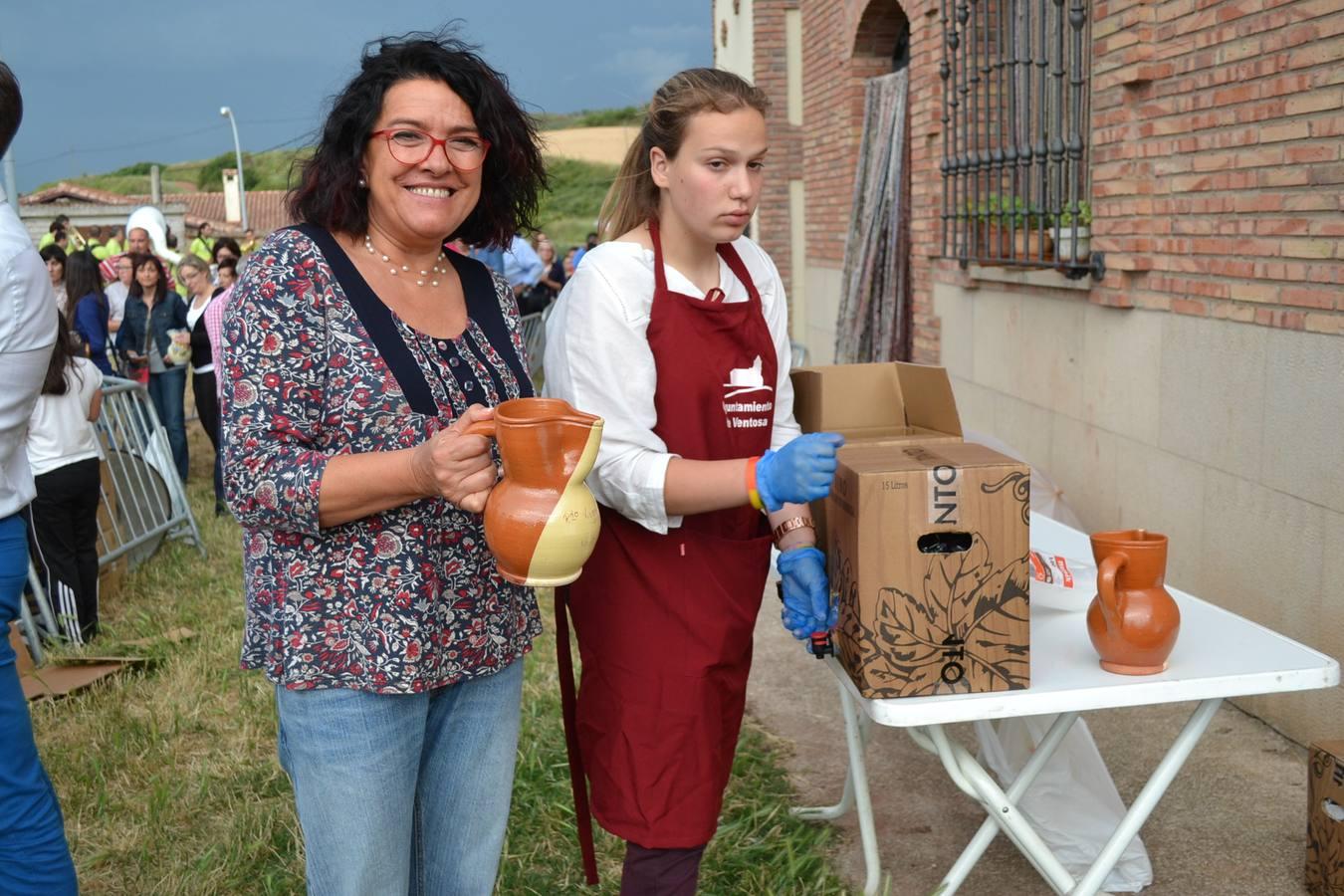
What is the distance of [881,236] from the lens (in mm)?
9078

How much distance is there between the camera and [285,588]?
188 cm

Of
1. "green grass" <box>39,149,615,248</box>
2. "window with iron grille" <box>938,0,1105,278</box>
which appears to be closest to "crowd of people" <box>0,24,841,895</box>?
"window with iron grille" <box>938,0,1105,278</box>

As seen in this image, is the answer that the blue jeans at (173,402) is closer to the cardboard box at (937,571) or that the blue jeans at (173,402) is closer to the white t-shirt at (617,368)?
the white t-shirt at (617,368)

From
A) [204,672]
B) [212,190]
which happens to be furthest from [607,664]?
[212,190]

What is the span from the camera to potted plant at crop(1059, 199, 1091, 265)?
5376 millimetres

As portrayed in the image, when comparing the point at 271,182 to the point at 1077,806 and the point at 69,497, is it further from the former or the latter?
the point at 1077,806

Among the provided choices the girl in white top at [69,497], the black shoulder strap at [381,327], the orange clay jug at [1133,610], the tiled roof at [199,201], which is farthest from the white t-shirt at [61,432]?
the tiled roof at [199,201]

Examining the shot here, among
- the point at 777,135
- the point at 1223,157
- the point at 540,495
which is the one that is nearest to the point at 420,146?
the point at 540,495

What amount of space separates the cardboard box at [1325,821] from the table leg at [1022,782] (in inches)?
31.0

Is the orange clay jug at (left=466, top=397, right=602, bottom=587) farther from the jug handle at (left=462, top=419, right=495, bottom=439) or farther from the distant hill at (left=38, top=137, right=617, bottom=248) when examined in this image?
the distant hill at (left=38, top=137, right=617, bottom=248)

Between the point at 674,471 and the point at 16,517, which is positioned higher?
the point at 674,471

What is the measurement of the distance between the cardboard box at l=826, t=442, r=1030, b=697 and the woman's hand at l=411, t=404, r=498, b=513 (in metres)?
0.67

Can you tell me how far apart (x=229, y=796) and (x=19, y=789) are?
1.62 metres

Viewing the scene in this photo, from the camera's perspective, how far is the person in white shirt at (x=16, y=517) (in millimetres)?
2430
